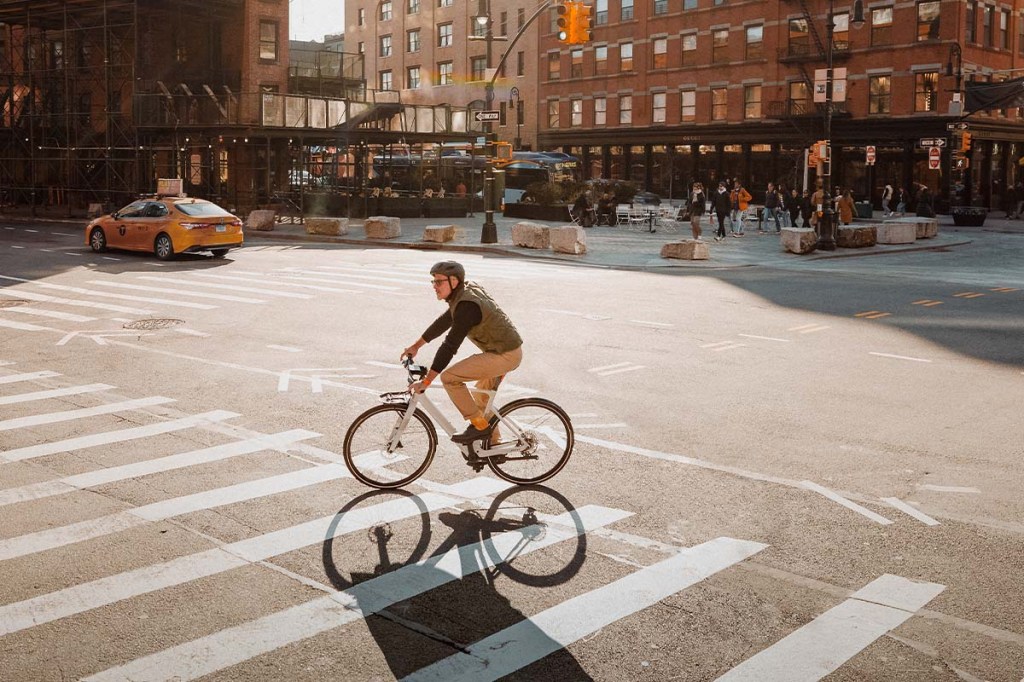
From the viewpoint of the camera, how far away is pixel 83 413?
10883mm

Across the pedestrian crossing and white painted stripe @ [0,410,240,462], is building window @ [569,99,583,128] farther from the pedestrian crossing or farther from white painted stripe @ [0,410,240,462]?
the pedestrian crossing

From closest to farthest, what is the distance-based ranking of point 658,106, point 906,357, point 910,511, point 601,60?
point 910,511
point 906,357
point 658,106
point 601,60

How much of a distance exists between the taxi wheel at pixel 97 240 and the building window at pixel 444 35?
176 feet

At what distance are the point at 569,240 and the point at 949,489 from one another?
904 inches

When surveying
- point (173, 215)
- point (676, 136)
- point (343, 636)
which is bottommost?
point (343, 636)

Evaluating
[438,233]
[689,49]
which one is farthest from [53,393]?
[689,49]

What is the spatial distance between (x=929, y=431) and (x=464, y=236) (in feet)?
91.4

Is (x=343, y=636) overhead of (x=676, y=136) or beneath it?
beneath

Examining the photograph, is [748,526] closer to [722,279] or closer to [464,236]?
[722,279]

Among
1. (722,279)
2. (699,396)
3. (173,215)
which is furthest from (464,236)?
(699,396)

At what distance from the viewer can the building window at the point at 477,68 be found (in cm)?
7812

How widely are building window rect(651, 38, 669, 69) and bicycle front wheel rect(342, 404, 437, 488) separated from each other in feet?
195

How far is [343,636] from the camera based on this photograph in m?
5.68

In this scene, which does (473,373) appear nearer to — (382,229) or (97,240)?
(97,240)
